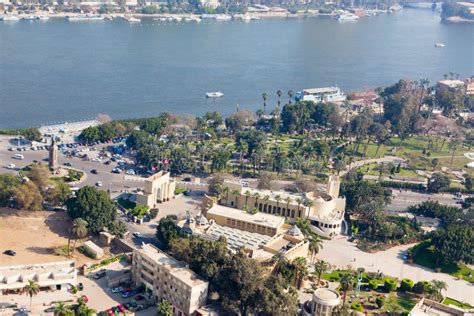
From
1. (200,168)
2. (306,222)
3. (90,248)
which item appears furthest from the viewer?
(200,168)

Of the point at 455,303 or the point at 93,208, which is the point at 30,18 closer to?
the point at 93,208

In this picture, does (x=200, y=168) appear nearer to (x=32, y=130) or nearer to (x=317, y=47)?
(x=32, y=130)

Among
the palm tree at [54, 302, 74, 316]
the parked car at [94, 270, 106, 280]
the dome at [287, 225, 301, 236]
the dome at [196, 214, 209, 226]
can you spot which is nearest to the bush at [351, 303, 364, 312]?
the dome at [287, 225, 301, 236]

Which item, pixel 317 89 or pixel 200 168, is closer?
pixel 200 168

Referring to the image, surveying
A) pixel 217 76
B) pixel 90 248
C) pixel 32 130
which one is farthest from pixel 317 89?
pixel 90 248

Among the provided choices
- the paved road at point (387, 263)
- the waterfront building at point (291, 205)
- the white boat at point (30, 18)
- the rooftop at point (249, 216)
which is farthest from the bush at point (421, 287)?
the white boat at point (30, 18)

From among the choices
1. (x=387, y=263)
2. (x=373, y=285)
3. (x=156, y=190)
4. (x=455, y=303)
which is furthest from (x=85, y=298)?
(x=455, y=303)

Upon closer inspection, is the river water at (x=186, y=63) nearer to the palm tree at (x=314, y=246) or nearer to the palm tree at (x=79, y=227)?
the palm tree at (x=79, y=227)
